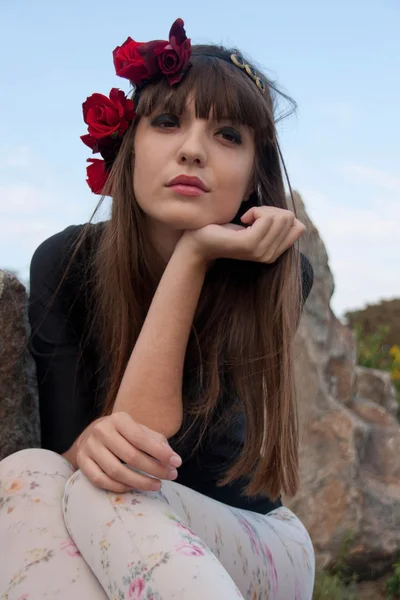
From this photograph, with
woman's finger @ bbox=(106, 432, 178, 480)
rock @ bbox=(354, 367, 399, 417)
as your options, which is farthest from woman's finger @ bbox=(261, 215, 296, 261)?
rock @ bbox=(354, 367, 399, 417)

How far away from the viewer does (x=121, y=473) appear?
1.44 meters

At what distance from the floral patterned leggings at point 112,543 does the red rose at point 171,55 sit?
3.08 ft

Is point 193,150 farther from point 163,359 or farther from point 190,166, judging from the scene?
point 163,359


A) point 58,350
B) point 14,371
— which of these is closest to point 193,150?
point 58,350

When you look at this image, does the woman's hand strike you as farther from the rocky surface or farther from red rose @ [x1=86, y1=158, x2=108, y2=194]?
the rocky surface

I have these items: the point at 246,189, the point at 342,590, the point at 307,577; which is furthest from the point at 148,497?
the point at 342,590

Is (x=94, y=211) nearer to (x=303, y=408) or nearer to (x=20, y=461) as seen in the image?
(x=20, y=461)

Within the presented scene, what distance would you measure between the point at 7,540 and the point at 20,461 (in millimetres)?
183

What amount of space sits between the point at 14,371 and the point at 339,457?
1.95 metres

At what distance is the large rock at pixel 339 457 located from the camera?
11.6 ft

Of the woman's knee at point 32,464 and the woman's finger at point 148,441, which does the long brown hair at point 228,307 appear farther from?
the woman's finger at point 148,441

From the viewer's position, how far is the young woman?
1.56 meters

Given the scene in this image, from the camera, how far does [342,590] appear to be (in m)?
3.37

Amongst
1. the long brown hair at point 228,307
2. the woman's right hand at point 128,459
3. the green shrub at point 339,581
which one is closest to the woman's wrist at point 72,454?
the long brown hair at point 228,307
